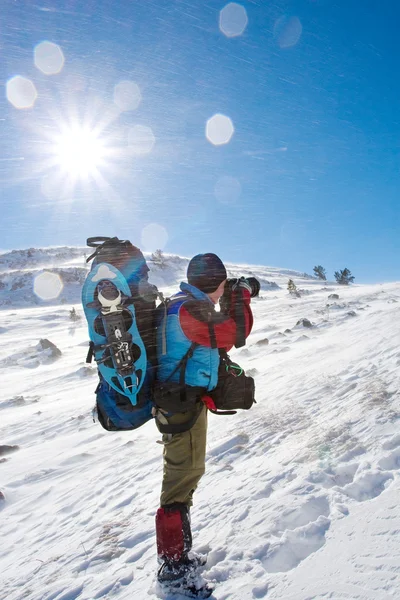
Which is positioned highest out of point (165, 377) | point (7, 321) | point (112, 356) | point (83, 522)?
point (7, 321)

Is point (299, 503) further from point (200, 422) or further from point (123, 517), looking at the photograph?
point (123, 517)

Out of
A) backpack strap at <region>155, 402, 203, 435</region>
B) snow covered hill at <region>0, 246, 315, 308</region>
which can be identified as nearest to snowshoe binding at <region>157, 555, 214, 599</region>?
backpack strap at <region>155, 402, 203, 435</region>

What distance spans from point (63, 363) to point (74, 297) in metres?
58.9

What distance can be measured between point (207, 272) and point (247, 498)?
2226 millimetres

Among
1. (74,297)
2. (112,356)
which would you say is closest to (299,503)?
(112,356)

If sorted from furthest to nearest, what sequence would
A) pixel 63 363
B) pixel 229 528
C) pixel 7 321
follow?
pixel 7 321
pixel 63 363
pixel 229 528

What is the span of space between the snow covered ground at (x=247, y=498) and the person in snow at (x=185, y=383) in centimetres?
37

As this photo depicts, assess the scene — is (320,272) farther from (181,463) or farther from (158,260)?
(181,463)

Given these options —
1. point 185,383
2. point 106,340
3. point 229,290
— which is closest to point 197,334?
point 185,383

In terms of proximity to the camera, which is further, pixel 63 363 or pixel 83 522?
pixel 63 363

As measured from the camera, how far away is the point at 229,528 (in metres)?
2.85

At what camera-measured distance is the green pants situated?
8.00 feet

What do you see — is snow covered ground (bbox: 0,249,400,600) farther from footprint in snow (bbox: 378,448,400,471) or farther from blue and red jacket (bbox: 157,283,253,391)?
blue and red jacket (bbox: 157,283,253,391)

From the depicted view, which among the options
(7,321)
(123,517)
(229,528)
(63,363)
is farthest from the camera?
(7,321)
